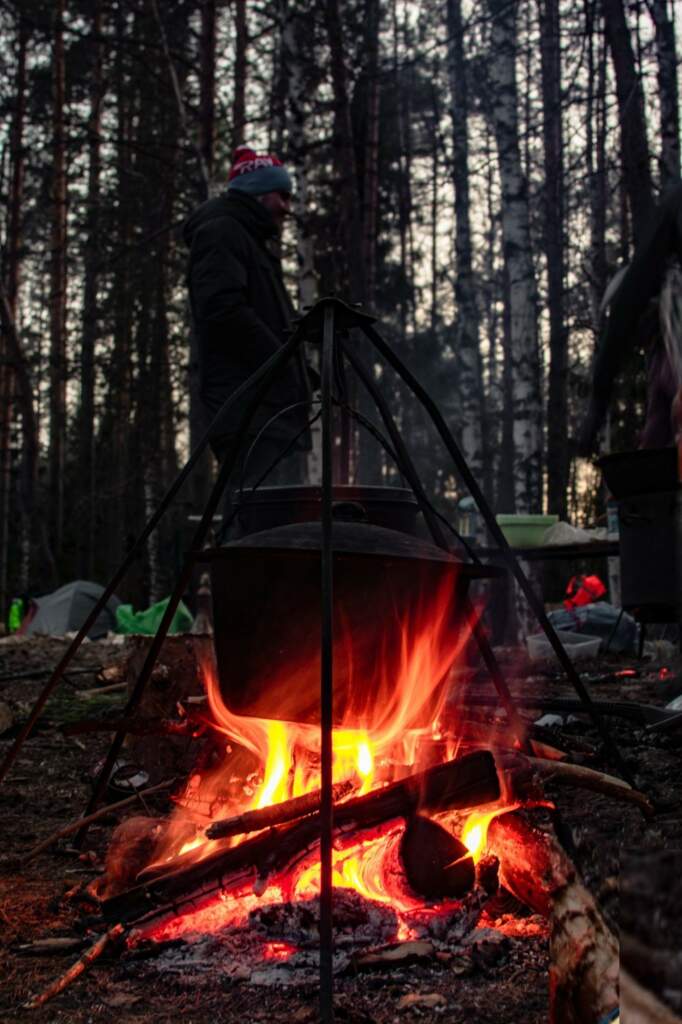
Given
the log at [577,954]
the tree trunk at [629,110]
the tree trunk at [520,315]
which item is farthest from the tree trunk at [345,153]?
the log at [577,954]

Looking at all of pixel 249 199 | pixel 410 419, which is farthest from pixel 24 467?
pixel 410 419

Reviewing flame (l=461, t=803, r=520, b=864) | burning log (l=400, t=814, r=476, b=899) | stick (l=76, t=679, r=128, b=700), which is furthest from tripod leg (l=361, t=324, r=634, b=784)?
stick (l=76, t=679, r=128, b=700)

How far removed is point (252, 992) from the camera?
217 cm

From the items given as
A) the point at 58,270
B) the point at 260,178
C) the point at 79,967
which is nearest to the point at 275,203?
the point at 260,178

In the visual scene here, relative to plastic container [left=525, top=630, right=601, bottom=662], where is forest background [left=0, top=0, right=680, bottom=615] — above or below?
above

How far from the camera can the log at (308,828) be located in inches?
98.3

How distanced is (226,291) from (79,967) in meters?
4.37

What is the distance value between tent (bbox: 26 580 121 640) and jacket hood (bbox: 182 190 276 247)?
22.5 feet

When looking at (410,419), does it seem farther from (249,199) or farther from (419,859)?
(419,859)

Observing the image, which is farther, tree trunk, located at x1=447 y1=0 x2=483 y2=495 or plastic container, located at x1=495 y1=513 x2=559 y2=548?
tree trunk, located at x1=447 y1=0 x2=483 y2=495

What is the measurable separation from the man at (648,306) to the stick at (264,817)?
4.30 ft

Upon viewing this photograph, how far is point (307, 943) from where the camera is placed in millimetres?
2422

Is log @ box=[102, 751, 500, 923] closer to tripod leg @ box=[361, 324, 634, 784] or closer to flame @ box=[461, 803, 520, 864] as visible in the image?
flame @ box=[461, 803, 520, 864]

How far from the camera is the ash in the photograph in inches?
89.4
